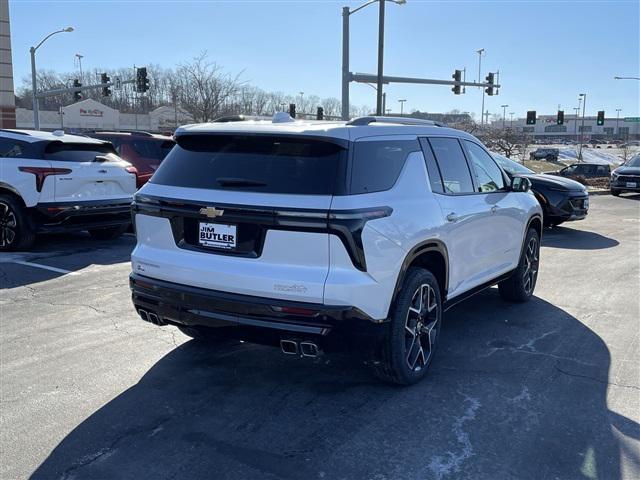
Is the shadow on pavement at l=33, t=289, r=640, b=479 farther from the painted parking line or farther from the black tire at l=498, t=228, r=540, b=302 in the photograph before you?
the painted parking line

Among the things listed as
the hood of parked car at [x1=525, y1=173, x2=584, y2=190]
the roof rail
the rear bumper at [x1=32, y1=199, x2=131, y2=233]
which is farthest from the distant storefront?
the roof rail

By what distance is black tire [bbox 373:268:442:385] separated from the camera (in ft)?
12.8

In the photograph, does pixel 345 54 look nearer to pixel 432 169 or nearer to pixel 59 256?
pixel 59 256

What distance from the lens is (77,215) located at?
8.54 metres

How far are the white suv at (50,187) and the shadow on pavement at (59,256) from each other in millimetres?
372

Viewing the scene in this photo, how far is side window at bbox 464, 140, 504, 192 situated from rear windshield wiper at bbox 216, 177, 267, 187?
2482mm

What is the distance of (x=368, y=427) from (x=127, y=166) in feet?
23.3

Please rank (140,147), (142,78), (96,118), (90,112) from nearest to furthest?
1. (140,147)
2. (142,78)
3. (90,112)
4. (96,118)

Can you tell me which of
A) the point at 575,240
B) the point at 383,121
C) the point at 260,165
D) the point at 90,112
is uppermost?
the point at 90,112

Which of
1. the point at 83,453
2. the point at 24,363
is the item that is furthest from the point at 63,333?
the point at 83,453

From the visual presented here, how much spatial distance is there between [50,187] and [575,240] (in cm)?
922

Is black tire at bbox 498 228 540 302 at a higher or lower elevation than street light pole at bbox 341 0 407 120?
lower

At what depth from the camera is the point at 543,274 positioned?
822 cm

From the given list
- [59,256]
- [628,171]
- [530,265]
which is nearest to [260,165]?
[530,265]
